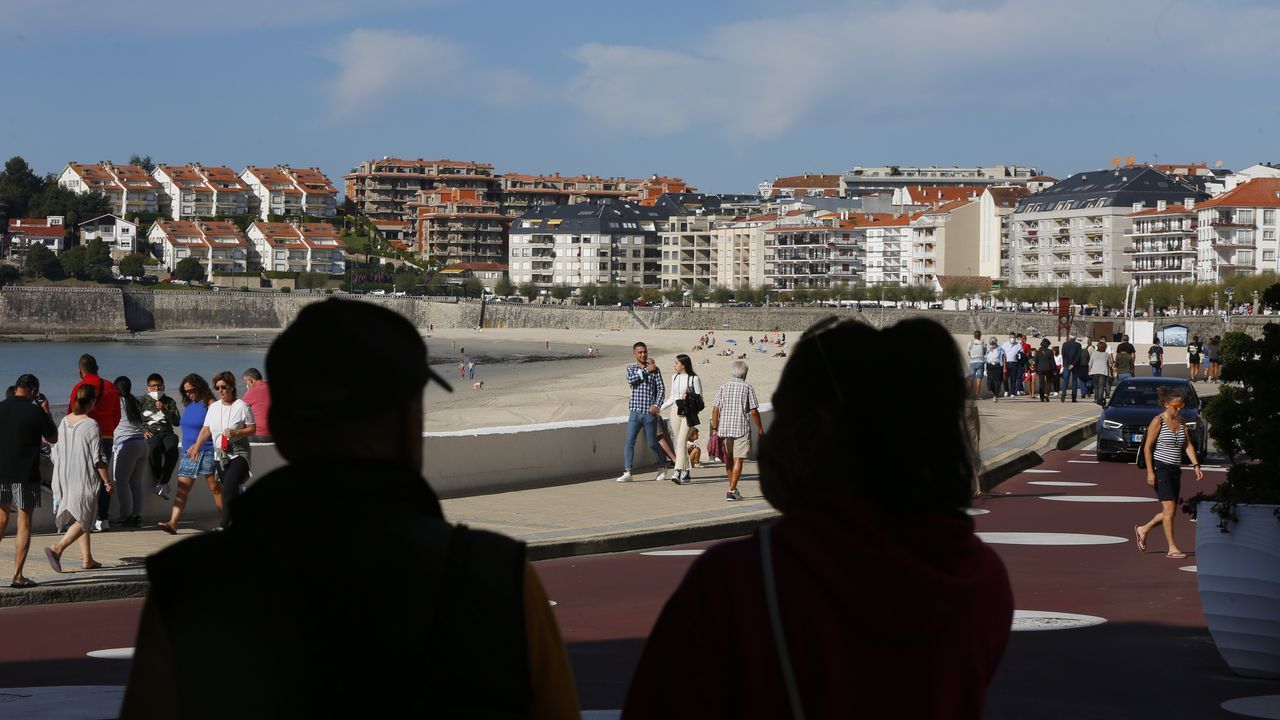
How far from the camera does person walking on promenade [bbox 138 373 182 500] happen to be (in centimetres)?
1337

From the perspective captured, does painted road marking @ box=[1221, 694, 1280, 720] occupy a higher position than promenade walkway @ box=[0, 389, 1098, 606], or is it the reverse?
painted road marking @ box=[1221, 694, 1280, 720]

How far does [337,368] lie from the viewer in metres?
2.27

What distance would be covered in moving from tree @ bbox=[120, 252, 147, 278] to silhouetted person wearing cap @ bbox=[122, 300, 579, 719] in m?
196

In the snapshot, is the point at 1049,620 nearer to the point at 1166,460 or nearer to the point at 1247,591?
the point at 1247,591

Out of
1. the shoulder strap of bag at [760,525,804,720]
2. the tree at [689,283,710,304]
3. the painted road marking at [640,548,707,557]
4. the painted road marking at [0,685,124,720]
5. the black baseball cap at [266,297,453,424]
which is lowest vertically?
the painted road marking at [640,548,707,557]

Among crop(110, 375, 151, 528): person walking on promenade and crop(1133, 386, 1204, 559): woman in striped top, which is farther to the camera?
crop(110, 375, 151, 528): person walking on promenade

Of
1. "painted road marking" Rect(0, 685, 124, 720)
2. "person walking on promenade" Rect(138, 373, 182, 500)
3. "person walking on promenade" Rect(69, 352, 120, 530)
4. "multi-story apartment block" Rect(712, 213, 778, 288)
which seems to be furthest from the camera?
"multi-story apartment block" Rect(712, 213, 778, 288)

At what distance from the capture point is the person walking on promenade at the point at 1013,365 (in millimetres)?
35688

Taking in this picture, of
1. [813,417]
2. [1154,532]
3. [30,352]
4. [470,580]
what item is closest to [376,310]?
[470,580]

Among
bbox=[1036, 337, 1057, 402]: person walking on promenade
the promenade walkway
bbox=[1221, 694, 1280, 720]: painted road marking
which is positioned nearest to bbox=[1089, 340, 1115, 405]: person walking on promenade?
bbox=[1036, 337, 1057, 402]: person walking on promenade

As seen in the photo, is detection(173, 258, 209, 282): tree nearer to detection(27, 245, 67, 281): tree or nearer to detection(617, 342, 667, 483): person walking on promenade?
detection(27, 245, 67, 281): tree

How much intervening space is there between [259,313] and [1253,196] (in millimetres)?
100699

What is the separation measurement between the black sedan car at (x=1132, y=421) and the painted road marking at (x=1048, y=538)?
837cm

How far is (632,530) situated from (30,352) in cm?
11735
